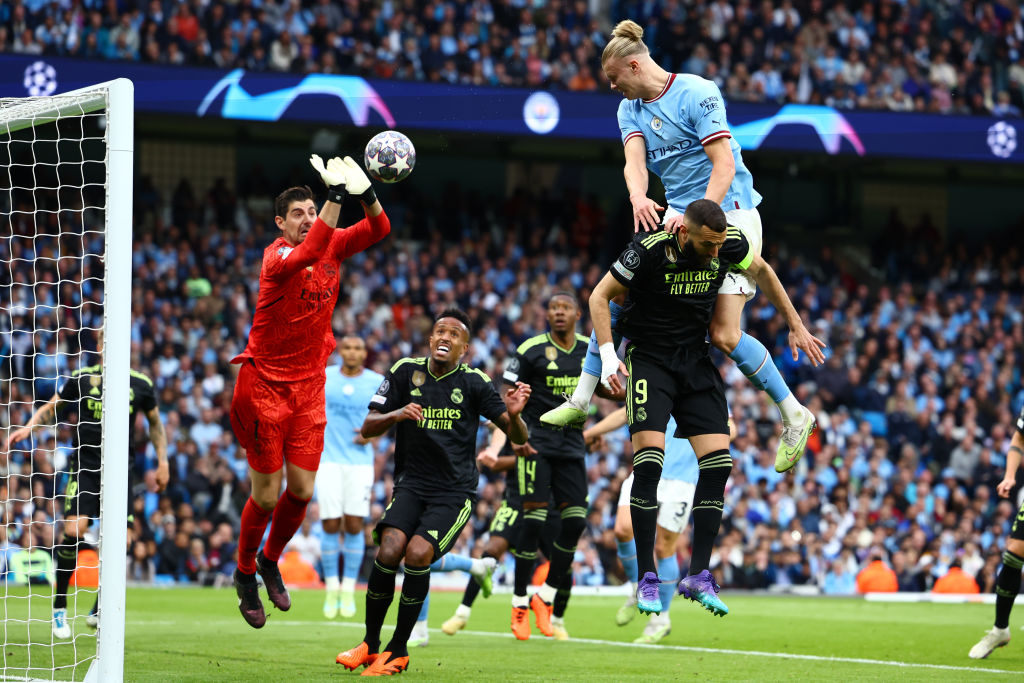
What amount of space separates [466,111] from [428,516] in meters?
16.4

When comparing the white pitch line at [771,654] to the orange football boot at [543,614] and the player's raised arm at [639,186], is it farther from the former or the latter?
the player's raised arm at [639,186]

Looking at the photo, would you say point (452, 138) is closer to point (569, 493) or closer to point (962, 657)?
point (569, 493)

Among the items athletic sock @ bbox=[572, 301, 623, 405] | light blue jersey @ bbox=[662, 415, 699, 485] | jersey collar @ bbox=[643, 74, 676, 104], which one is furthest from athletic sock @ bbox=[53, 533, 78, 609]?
jersey collar @ bbox=[643, 74, 676, 104]

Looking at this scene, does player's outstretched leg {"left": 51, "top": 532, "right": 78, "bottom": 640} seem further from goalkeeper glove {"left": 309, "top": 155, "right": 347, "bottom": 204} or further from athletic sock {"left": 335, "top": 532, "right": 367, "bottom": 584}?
goalkeeper glove {"left": 309, "top": 155, "right": 347, "bottom": 204}

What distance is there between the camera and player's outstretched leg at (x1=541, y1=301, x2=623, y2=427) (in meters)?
8.54

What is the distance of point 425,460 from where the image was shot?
9328mm

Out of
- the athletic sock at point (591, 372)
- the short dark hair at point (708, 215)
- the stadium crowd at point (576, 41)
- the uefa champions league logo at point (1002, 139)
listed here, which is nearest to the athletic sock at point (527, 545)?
the athletic sock at point (591, 372)

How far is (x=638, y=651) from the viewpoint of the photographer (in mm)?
10656

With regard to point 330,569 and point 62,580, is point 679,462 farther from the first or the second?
point 62,580

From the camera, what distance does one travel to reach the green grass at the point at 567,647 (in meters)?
8.86

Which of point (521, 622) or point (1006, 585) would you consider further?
point (521, 622)

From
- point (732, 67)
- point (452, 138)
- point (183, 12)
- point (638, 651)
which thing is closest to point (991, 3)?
point (732, 67)

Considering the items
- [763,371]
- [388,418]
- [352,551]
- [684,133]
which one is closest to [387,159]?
[388,418]

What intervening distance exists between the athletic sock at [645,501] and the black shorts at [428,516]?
56.7 inches
